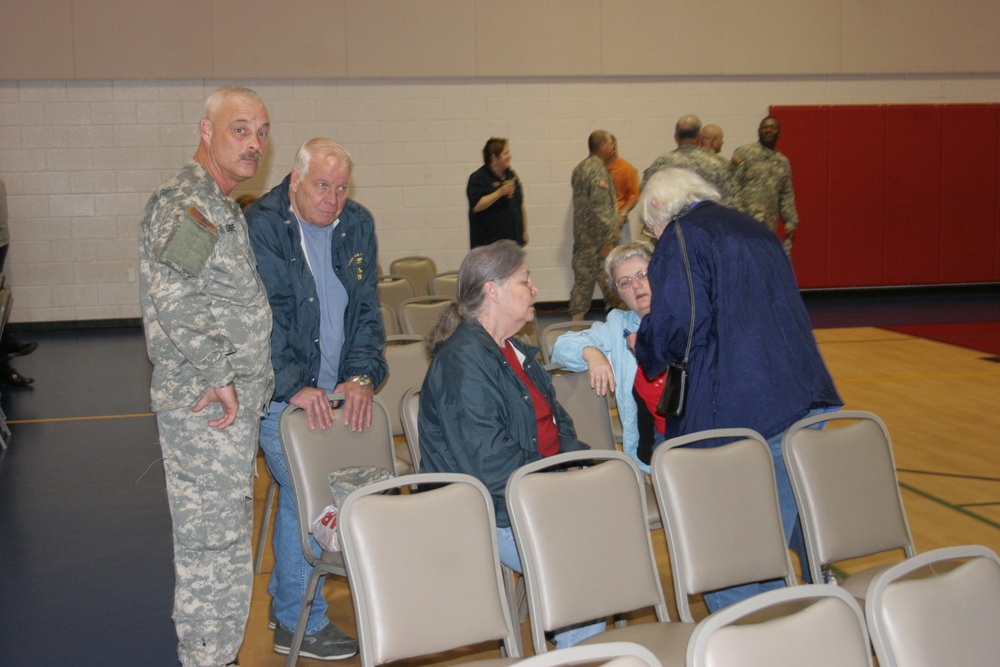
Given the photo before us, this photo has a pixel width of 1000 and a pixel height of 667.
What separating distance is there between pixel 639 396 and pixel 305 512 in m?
1.18

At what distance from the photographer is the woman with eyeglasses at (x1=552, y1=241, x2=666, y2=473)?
345cm

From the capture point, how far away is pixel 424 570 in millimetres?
2416

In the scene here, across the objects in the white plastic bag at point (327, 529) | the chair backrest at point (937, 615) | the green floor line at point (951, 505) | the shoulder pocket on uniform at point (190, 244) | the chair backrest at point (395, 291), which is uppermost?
the shoulder pocket on uniform at point (190, 244)

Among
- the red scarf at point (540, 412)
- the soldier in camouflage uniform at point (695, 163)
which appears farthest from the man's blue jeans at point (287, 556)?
the soldier in camouflage uniform at point (695, 163)

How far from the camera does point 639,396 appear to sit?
3.49 m

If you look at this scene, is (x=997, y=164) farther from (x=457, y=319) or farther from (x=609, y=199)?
(x=457, y=319)

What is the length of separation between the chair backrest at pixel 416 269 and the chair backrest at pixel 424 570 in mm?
5399

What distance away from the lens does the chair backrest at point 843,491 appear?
291 cm

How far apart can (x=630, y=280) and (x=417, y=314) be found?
87.6 inches

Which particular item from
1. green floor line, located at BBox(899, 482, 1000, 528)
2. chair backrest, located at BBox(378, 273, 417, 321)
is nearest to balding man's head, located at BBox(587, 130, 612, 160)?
chair backrest, located at BBox(378, 273, 417, 321)

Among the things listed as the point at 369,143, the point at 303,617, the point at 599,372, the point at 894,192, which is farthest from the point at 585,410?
the point at 894,192

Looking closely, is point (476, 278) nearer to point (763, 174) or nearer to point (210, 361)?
point (210, 361)

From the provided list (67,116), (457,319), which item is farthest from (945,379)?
(67,116)

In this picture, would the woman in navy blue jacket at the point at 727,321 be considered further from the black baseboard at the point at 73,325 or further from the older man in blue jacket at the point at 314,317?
the black baseboard at the point at 73,325
